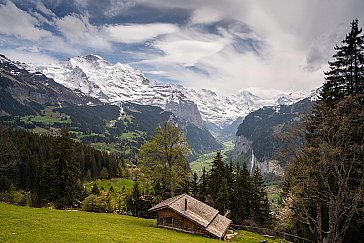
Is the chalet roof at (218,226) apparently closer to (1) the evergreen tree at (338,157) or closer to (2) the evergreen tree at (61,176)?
(1) the evergreen tree at (338,157)

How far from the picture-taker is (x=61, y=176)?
6078 cm

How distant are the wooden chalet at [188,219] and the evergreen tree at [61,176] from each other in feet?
79.6

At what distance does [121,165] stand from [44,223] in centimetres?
13113

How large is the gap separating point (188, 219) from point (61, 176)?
30.8 metres

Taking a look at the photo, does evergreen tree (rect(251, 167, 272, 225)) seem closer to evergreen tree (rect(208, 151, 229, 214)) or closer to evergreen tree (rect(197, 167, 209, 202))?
evergreen tree (rect(208, 151, 229, 214))

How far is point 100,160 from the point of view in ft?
484

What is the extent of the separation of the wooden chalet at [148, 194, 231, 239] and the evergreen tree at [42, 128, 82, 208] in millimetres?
24261

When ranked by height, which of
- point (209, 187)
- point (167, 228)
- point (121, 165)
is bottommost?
point (167, 228)

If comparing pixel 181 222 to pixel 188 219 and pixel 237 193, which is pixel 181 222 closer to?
pixel 188 219

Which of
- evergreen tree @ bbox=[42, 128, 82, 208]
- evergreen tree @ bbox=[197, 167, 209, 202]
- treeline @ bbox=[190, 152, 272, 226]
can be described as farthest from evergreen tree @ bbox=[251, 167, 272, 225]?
evergreen tree @ bbox=[42, 128, 82, 208]

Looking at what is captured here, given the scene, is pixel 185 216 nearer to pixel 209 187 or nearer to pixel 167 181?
pixel 167 181

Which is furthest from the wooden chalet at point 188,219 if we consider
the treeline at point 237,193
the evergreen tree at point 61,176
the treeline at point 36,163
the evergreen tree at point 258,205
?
the treeline at point 36,163

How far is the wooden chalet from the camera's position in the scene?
1684 inches

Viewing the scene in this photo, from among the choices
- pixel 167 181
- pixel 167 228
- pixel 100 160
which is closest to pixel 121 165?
pixel 100 160
